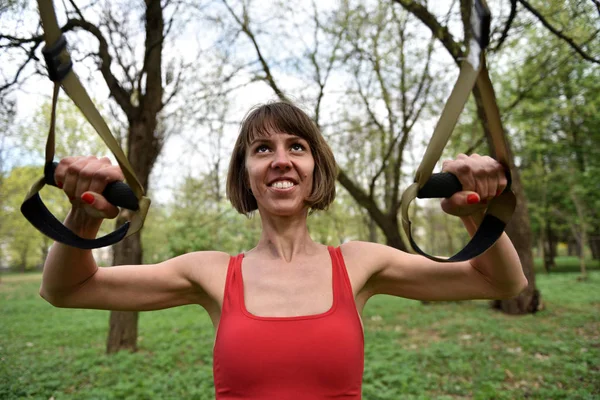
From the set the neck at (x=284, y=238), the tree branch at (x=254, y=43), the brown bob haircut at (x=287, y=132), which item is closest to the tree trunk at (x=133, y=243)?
the tree branch at (x=254, y=43)

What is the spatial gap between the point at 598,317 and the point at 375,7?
8749 mm

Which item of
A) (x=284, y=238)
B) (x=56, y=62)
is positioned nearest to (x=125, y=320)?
(x=284, y=238)

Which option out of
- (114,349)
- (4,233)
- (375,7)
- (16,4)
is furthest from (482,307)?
(4,233)

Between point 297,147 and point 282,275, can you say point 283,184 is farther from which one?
point 282,275

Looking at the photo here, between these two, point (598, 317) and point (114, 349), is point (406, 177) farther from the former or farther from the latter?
point (114, 349)

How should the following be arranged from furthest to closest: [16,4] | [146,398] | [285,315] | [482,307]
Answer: [482,307] → [146,398] → [16,4] → [285,315]

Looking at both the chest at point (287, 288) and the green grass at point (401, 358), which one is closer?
the chest at point (287, 288)

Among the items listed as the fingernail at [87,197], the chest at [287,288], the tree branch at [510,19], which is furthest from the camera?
the tree branch at [510,19]

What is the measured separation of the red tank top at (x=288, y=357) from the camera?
1374 millimetres

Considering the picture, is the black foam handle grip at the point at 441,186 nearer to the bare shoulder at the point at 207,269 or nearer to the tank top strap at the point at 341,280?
the tank top strap at the point at 341,280

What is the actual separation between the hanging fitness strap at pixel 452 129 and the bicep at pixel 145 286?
904mm

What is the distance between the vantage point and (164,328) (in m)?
10.1

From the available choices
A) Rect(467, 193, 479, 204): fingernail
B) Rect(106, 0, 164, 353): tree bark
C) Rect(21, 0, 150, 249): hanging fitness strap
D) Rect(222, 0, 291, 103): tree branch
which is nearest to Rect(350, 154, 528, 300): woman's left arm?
Rect(467, 193, 479, 204): fingernail

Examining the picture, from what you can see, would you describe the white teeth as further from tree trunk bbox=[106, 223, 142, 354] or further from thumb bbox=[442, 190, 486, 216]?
tree trunk bbox=[106, 223, 142, 354]
